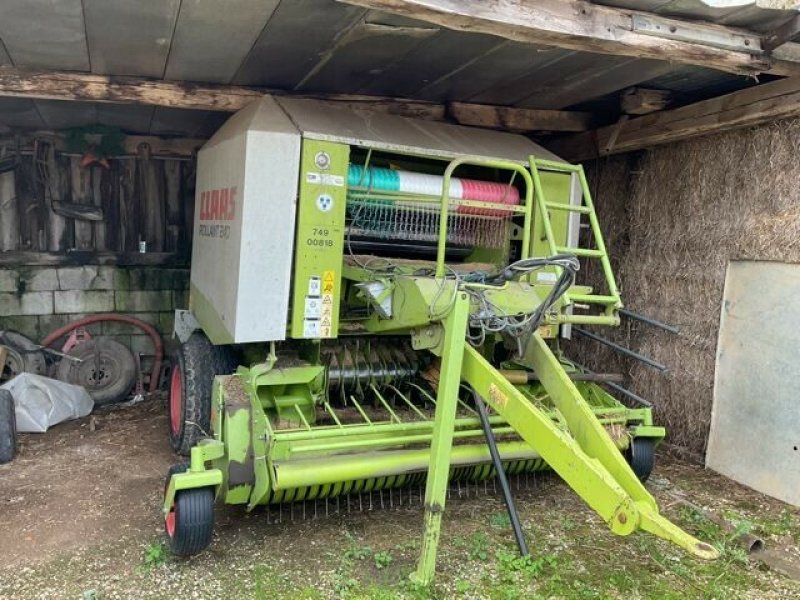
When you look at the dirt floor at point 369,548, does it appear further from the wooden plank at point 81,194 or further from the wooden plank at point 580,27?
the wooden plank at point 81,194

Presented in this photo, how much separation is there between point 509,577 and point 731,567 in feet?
3.74

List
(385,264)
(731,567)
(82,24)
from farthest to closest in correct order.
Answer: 1. (385,264)
2. (82,24)
3. (731,567)

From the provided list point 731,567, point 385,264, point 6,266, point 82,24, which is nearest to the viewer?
point 731,567

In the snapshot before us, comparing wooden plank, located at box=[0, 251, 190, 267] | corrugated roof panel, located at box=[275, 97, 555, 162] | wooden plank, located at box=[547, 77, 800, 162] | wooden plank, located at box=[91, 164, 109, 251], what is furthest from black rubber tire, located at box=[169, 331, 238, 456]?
wooden plank, located at box=[547, 77, 800, 162]

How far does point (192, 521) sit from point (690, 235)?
3.76m

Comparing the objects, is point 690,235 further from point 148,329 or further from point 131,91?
point 148,329

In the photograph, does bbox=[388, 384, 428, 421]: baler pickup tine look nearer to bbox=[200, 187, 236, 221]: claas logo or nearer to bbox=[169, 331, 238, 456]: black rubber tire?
bbox=[169, 331, 238, 456]: black rubber tire

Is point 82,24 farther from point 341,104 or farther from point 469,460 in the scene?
point 469,460

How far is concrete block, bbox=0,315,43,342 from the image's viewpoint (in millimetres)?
5684

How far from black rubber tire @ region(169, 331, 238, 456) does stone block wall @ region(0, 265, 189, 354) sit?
1.91 meters

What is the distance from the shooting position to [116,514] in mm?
3398

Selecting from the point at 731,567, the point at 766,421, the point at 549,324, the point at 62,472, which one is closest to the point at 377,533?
the point at 549,324

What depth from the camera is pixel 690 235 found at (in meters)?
4.51

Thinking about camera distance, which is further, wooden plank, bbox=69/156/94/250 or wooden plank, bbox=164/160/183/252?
wooden plank, bbox=164/160/183/252
